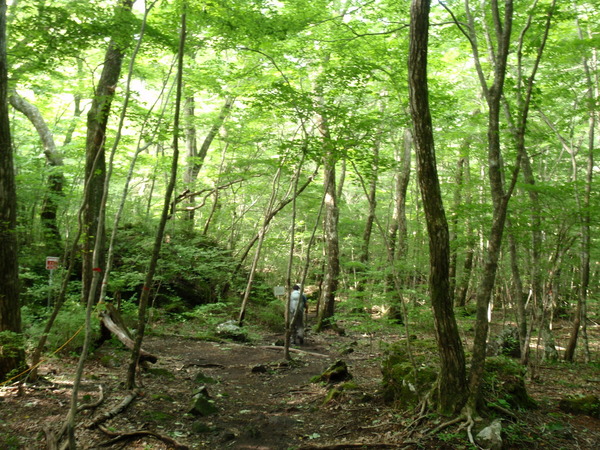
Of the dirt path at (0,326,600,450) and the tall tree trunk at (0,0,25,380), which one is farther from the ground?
the tall tree trunk at (0,0,25,380)

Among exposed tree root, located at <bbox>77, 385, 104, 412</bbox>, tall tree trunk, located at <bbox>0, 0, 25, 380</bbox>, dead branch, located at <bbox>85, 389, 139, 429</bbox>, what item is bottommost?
dead branch, located at <bbox>85, 389, 139, 429</bbox>

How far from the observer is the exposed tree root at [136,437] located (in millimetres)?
4434

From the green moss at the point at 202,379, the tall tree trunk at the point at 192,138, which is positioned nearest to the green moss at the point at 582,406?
the green moss at the point at 202,379

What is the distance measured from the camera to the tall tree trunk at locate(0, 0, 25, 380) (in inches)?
212

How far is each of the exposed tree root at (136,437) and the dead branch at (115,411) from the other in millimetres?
113

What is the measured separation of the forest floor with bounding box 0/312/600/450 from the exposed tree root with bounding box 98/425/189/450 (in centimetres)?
1

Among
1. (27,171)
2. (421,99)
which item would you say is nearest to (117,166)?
(27,171)

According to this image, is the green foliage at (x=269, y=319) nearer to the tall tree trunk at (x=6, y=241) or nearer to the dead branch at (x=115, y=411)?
the dead branch at (x=115, y=411)

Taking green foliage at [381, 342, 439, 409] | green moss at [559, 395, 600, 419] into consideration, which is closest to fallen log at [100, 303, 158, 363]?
green foliage at [381, 342, 439, 409]

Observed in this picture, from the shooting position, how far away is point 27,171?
12.6m

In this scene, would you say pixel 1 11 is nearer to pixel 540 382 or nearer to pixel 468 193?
pixel 540 382

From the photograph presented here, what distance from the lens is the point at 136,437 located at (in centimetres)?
460

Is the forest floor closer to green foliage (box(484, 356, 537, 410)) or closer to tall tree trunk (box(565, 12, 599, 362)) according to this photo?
green foliage (box(484, 356, 537, 410))

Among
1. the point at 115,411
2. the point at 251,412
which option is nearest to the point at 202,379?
the point at 251,412
